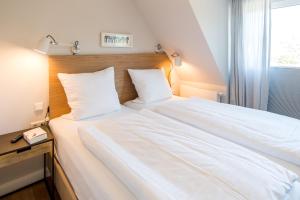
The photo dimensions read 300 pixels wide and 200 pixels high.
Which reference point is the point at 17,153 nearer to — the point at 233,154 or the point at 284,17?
the point at 233,154

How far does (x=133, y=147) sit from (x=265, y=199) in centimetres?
79

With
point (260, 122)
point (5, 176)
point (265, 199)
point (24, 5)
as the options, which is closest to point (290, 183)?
point (265, 199)

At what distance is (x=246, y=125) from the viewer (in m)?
1.70

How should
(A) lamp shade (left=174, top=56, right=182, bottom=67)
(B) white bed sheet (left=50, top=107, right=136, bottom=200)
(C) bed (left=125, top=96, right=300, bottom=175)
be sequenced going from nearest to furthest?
1. (B) white bed sheet (left=50, top=107, right=136, bottom=200)
2. (C) bed (left=125, top=96, right=300, bottom=175)
3. (A) lamp shade (left=174, top=56, right=182, bottom=67)

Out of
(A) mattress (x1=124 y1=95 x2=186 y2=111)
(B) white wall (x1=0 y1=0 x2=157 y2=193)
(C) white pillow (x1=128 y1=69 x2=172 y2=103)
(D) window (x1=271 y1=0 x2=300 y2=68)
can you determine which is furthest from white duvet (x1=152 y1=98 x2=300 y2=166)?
(B) white wall (x1=0 y1=0 x2=157 y2=193)

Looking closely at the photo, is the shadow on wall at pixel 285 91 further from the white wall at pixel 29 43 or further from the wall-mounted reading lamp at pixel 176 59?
the white wall at pixel 29 43

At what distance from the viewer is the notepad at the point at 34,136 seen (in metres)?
1.68

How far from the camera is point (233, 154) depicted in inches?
49.8

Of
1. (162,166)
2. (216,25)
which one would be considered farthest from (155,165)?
(216,25)

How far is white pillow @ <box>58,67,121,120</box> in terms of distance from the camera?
205cm

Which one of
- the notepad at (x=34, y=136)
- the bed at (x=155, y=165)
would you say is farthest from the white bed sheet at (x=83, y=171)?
the notepad at (x=34, y=136)

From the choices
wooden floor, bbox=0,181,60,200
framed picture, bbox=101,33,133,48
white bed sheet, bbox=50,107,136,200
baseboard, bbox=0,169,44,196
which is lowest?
wooden floor, bbox=0,181,60,200

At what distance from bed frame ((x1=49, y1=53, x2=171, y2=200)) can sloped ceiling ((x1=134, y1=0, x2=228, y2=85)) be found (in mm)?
389

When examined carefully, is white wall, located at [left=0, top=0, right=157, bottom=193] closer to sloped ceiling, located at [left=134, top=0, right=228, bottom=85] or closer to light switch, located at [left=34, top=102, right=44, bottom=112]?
light switch, located at [left=34, top=102, right=44, bottom=112]
